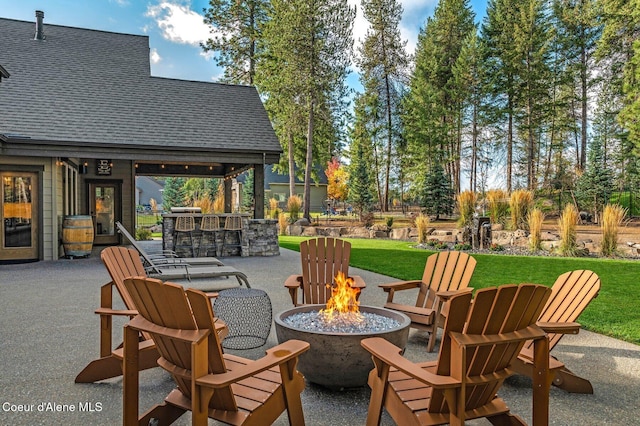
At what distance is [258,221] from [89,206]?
544cm

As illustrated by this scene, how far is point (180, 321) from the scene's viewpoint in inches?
75.7

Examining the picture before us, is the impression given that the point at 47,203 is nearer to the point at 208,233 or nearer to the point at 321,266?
the point at 208,233

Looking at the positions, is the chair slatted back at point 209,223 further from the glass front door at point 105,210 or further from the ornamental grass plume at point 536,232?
the ornamental grass plume at point 536,232

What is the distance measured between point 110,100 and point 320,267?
30.4 feet

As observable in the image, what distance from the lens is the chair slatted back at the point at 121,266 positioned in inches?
125

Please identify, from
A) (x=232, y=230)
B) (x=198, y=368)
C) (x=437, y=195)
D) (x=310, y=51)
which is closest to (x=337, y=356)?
(x=198, y=368)

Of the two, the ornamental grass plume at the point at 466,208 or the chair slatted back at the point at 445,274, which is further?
the ornamental grass plume at the point at 466,208

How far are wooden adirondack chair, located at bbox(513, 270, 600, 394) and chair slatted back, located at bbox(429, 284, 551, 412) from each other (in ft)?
2.44

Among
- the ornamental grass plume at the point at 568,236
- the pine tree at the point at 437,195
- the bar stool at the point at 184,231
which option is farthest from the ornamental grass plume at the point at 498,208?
the bar stool at the point at 184,231

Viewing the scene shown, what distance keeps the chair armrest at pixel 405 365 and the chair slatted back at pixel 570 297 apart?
1.39 meters

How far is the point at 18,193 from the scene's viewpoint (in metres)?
9.10

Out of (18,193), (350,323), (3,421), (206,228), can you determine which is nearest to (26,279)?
(18,193)

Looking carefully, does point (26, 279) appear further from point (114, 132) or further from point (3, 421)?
point (3, 421)

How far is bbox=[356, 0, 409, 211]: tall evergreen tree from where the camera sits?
2608 centimetres
